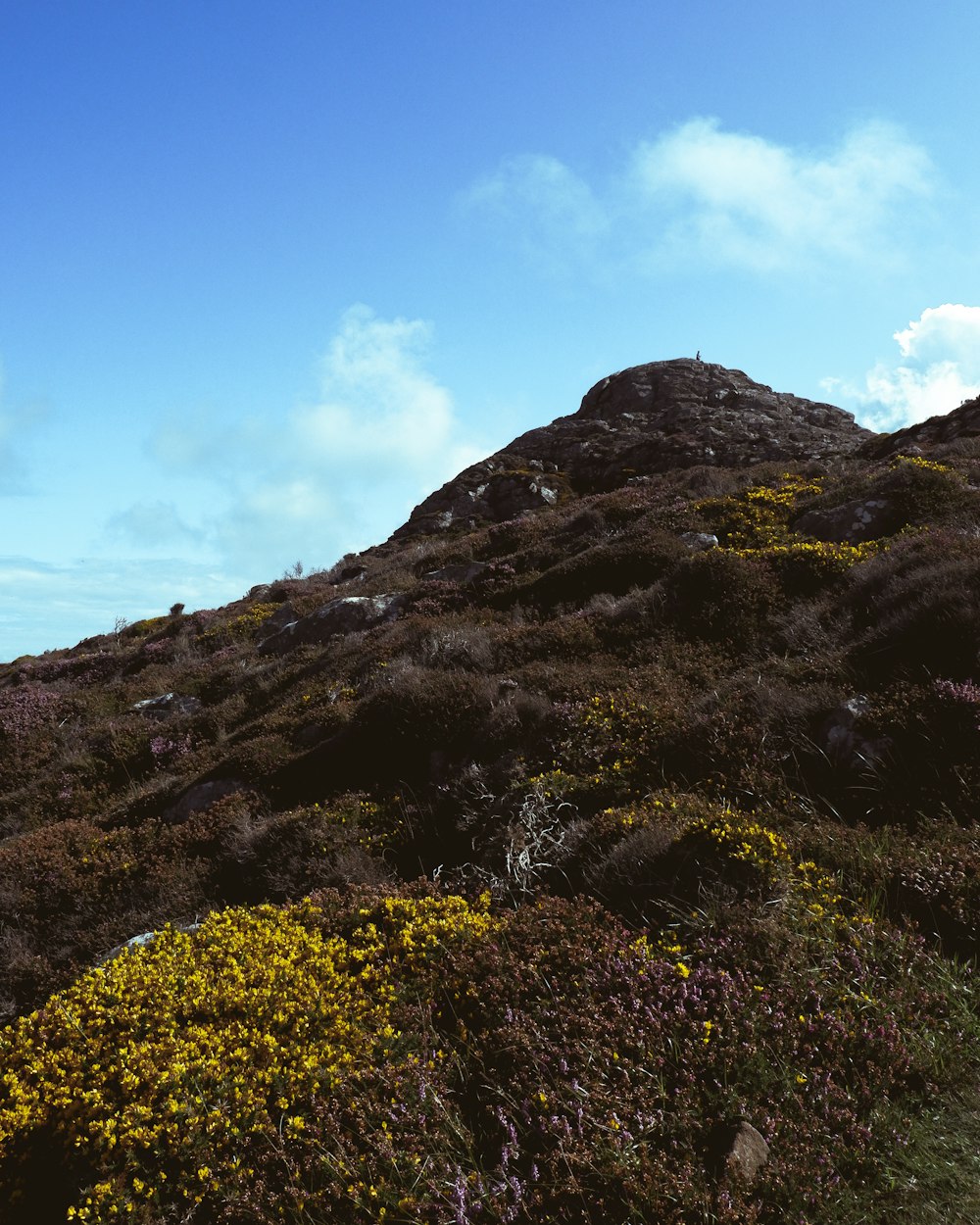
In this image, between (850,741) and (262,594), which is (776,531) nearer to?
(850,741)

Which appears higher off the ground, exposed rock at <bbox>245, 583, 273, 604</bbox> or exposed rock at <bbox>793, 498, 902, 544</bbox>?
exposed rock at <bbox>245, 583, 273, 604</bbox>

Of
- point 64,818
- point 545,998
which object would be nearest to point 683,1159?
point 545,998

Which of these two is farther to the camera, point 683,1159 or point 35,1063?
point 35,1063

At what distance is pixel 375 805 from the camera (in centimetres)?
873

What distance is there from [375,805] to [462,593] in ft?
29.8

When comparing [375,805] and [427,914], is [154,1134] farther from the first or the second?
[375,805]

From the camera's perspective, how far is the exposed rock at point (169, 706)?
16.5 m

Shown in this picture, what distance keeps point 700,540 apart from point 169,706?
12906mm

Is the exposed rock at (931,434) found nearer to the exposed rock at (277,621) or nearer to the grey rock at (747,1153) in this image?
the exposed rock at (277,621)

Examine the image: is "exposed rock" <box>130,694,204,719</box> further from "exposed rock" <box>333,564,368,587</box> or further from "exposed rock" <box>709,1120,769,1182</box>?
"exposed rock" <box>709,1120,769,1182</box>

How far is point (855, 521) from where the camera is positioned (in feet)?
47.5

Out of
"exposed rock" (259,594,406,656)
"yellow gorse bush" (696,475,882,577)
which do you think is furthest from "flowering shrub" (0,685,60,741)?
"yellow gorse bush" (696,475,882,577)

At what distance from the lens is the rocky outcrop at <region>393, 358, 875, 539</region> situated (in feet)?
111

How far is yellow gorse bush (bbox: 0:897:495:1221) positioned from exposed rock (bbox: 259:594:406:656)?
12372 mm
